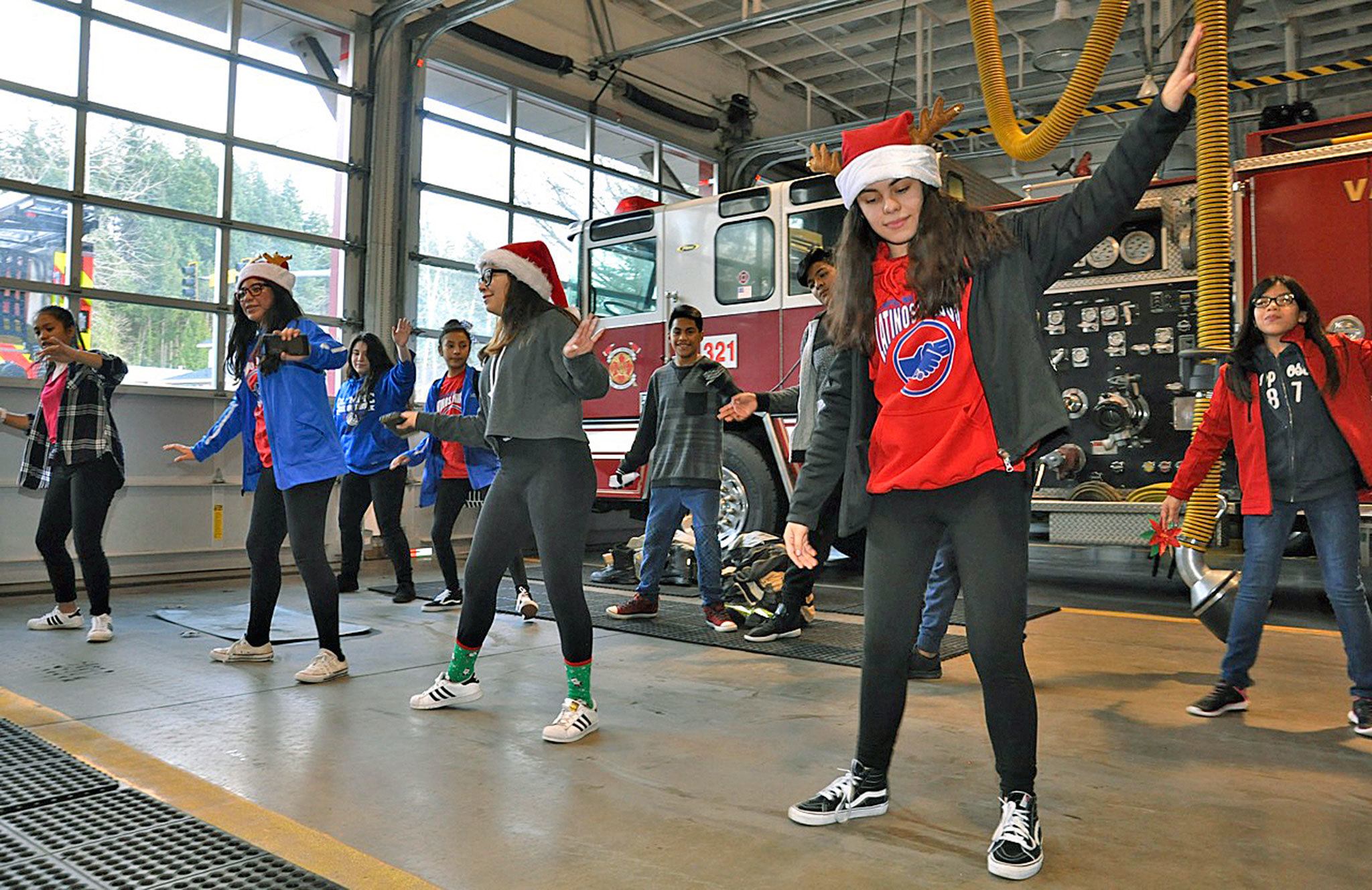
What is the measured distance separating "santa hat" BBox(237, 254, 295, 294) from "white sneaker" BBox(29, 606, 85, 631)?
237 cm

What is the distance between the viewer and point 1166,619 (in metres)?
6.06

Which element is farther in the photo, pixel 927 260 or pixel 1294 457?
pixel 1294 457

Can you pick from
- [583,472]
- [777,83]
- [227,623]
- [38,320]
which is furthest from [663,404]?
[777,83]

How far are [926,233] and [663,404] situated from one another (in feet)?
11.6

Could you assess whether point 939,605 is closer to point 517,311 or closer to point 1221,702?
point 1221,702

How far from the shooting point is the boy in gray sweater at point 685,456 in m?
5.72

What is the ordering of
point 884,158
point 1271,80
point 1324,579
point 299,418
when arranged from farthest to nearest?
1. point 1271,80
2. point 299,418
3. point 1324,579
4. point 884,158

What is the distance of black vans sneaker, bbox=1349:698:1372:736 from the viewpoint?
11.3 ft

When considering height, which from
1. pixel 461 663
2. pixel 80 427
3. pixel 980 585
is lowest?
pixel 461 663

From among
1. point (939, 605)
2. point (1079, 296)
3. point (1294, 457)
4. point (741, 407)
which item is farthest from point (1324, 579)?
point (1079, 296)

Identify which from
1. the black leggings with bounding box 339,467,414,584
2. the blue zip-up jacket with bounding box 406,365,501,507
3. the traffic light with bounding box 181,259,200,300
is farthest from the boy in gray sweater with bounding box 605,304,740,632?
the traffic light with bounding box 181,259,200,300

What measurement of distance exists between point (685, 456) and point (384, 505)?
244 centimetres

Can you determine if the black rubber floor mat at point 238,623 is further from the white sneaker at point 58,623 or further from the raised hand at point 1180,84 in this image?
the raised hand at point 1180,84

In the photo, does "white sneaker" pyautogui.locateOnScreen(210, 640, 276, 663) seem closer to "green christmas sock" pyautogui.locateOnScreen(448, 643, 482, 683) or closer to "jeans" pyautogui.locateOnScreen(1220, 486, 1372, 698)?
"green christmas sock" pyautogui.locateOnScreen(448, 643, 482, 683)
